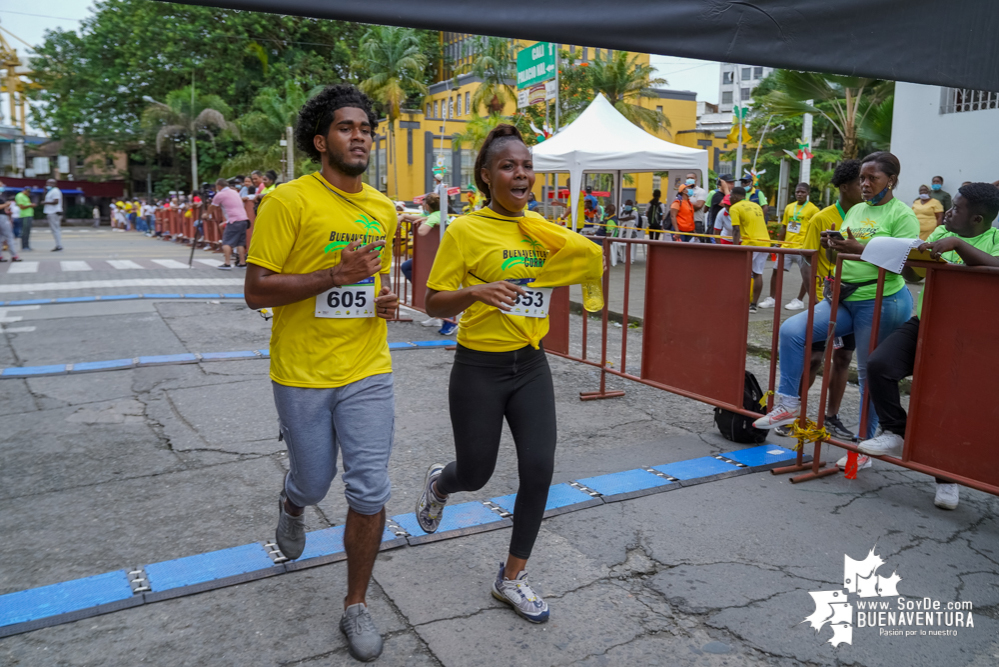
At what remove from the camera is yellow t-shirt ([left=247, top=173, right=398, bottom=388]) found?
2793 mm

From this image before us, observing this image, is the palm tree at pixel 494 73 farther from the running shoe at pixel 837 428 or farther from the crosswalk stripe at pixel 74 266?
the running shoe at pixel 837 428

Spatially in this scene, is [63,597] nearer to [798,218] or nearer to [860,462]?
[860,462]

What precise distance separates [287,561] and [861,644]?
242 cm

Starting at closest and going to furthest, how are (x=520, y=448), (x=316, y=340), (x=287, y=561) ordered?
1. (x=316, y=340)
2. (x=520, y=448)
3. (x=287, y=561)

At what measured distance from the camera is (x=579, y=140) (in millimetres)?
15680

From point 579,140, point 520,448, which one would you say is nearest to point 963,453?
point 520,448

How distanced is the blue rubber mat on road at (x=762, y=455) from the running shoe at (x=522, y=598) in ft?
7.54

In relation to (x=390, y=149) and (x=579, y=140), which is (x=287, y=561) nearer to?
(x=579, y=140)

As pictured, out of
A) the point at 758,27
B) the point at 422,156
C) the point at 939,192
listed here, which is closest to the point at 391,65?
the point at 422,156

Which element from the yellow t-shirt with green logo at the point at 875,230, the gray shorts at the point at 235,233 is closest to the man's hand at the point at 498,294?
the yellow t-shirt with green logo at the point at 875,230

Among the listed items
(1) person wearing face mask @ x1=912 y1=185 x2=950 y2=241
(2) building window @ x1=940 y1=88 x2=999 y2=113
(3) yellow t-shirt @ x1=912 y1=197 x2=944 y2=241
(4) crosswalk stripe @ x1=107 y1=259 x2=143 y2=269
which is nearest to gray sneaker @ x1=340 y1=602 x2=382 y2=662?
(1) person wearing face mask @ x1=912 y1=185 x2=950 y2=241

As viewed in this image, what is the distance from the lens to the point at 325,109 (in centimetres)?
296

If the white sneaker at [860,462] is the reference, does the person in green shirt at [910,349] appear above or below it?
above

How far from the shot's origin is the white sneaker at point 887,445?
4.35 m
